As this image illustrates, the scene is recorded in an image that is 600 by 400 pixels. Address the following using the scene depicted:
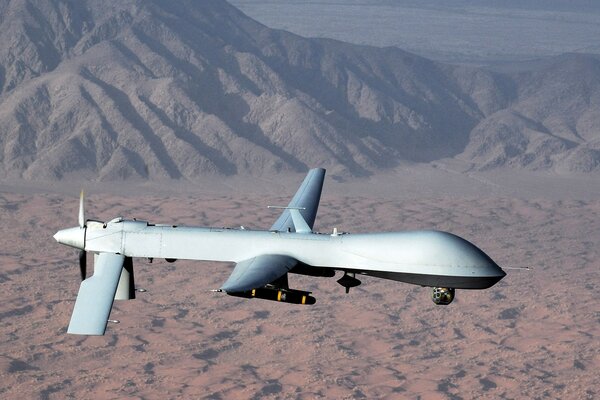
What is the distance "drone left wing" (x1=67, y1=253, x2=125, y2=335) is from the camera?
49.2 metres

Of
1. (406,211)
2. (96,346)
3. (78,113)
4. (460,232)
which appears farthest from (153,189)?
(96,346)

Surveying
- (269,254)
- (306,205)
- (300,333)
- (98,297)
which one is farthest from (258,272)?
(300,333)

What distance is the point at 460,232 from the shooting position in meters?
149

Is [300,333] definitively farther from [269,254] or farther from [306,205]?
[269,254]

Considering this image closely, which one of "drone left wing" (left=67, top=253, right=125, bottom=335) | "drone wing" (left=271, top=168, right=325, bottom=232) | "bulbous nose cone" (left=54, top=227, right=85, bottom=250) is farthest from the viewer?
"drone wing" (left=271, top=168, right=325, bottom=232)

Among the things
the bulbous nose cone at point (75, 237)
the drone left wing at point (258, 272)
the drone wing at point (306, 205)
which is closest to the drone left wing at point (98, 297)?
the bulbous nose cone at point (75, 237)

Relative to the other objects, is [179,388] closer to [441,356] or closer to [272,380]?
[272,380]

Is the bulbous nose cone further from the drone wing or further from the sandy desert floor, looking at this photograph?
the sandy desert floor

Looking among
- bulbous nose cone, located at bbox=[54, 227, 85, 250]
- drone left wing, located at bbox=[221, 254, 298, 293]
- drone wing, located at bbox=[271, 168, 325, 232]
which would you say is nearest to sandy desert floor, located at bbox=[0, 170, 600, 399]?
drone wing, located at bbox=[271, 168, 325, 232]

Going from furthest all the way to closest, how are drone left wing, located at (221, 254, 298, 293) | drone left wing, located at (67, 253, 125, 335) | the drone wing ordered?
the drone wing, drone left wing, located at (221, 254, 298, 293), drone left wing, located at (67, 253, 125, 335)

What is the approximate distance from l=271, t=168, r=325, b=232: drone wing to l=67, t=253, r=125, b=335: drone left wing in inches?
404

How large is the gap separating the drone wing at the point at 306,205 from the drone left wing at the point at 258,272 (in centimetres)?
617

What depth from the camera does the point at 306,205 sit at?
6694 cm

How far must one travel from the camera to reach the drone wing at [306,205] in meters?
62.6
